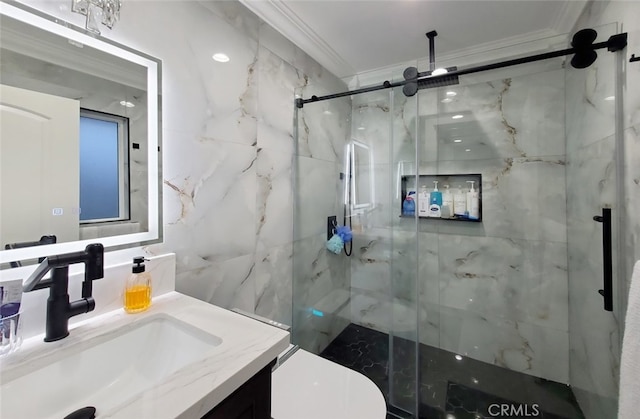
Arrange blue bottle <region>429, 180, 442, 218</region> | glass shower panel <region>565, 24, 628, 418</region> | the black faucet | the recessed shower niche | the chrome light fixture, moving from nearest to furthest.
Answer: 1. the black faucet
2. the chrome light fixture
3. glass shower panel <region>565, 24, 628, 418</region>
4. the recessed shower niche
5. blue bottle <region>429, 180, 442, 218</region>

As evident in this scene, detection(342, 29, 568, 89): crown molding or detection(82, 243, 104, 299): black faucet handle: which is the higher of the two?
detection(342, 29, 568, 89): crown molding

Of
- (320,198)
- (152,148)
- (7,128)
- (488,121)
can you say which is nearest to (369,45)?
(488,121)

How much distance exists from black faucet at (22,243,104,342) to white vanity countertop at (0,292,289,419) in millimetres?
43

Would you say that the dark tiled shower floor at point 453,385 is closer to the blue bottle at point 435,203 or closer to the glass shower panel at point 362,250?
the glass shower panel at point 362,250

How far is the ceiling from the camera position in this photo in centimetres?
150

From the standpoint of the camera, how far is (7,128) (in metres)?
0.72

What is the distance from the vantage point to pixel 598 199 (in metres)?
1.31

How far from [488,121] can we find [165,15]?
2062 millimetres

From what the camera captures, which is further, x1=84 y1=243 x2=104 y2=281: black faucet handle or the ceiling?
the ceiling

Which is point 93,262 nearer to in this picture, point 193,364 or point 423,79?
point 193,364

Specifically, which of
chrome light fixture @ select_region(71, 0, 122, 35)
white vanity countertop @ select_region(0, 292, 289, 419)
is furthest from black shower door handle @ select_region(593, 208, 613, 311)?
chrome light fixture @ select_region(71, 0, 122, 35)

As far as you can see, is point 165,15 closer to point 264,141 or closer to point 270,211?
point 264,141

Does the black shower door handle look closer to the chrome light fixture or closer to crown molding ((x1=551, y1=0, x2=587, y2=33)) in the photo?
crown molding ((x1=551, y1=0, x2=587, y2=33))

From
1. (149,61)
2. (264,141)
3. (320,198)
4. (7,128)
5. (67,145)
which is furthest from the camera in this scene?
(320,198)
